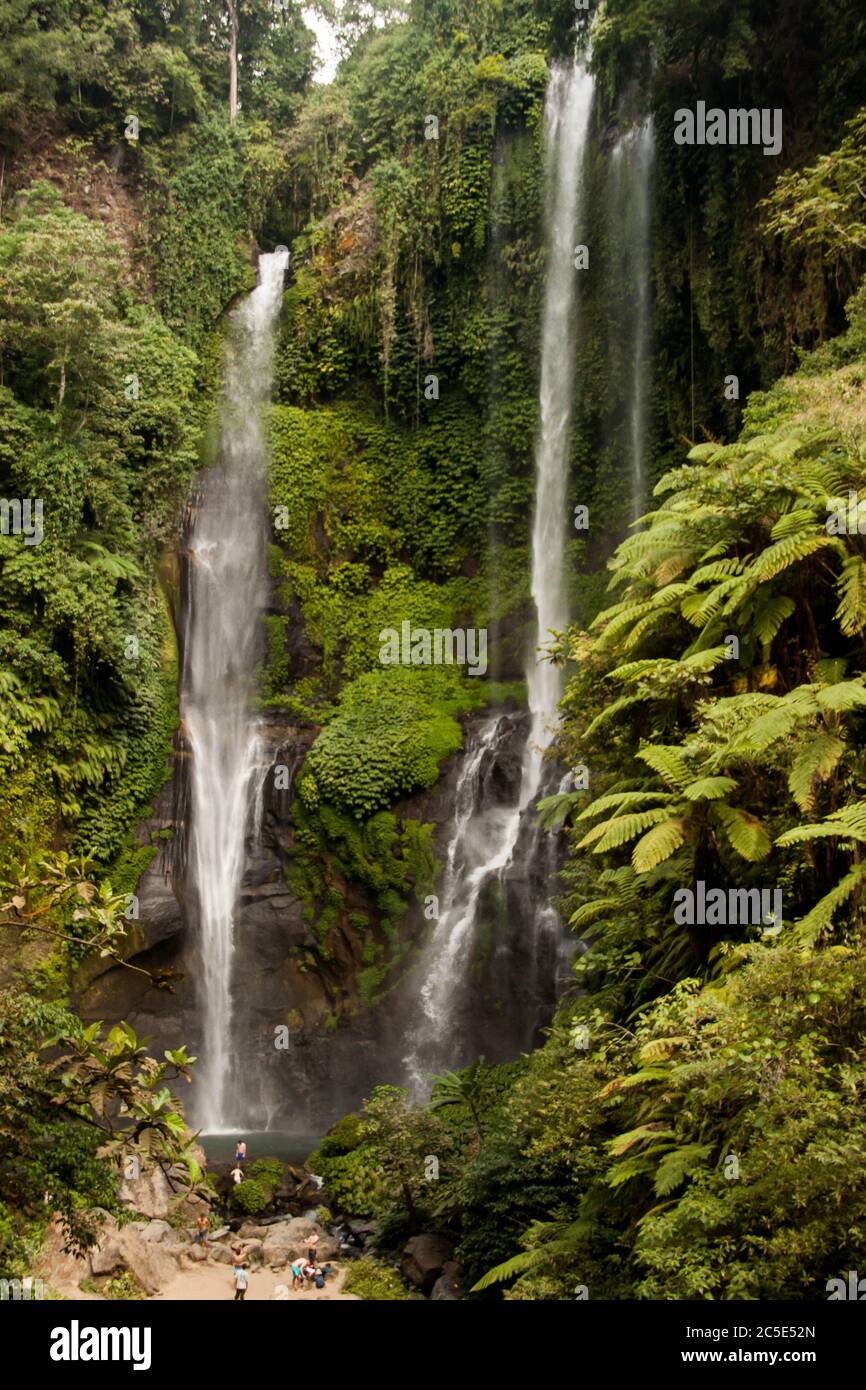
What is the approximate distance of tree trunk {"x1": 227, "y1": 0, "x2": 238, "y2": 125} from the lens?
25609 millimetres

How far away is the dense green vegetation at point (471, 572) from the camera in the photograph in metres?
6.59

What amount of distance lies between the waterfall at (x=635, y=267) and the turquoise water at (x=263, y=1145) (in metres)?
11.7

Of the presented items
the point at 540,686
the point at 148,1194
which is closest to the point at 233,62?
the point at 540,686

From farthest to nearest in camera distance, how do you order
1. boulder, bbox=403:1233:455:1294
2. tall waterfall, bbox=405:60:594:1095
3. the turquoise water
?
tall waterfall, bbox=405:60:594:1095, the turquoise water, boulder, bbox=403:1233:455:1294

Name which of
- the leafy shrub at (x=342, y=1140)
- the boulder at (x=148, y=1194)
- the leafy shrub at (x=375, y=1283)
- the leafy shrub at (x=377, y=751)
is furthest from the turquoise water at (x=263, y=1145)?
the leafy shrub at (x=377, y=751)

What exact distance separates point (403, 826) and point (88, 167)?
15.5 meters

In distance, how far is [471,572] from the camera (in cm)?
2241

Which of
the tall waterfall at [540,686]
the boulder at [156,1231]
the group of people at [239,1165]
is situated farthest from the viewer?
the tall waterfall at [540,686]

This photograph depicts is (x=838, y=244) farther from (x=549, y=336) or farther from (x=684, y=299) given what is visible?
(x=549, y=336)

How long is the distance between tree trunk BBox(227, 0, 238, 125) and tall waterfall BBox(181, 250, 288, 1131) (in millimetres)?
3980

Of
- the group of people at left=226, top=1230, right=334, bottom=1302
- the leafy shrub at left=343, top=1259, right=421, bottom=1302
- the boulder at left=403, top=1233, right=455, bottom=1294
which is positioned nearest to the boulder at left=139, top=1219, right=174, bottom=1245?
the group of people at left=226, top=1230, right=334, bottom=1302

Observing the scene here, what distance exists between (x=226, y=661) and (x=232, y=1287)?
11379mm

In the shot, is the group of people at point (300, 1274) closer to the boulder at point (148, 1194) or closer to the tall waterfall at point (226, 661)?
the boulder at point (148, 1194)

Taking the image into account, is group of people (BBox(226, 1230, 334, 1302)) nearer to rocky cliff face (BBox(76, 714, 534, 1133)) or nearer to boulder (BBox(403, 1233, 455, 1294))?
boulder (BBox(403, 1233, 455, 1294))
